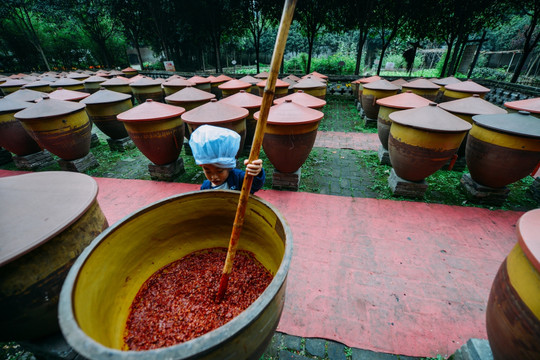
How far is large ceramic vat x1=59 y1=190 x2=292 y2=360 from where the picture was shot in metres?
0.83

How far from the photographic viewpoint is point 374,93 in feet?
21.3

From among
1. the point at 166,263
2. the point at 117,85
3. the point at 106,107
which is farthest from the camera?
the point at 117,85

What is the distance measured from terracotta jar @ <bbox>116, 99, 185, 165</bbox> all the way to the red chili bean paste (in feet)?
8.73

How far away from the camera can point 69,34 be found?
2023 cm

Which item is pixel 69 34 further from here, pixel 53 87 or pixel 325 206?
pixel 325 206

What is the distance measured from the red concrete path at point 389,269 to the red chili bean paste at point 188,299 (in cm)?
64

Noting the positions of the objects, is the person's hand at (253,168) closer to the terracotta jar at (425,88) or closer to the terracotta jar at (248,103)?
the terracotta jar at (248,103)

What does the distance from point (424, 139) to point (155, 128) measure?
422cm

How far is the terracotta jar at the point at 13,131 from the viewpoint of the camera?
14.4 feet

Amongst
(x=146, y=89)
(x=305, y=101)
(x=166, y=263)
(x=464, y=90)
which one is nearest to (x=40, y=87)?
(x=146, y=89)

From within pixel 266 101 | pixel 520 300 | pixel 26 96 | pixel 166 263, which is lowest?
pixel 166 263

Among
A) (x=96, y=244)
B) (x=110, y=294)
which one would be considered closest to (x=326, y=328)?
(x=110, y=294)

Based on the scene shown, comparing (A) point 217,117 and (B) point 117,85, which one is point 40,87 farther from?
(A) point 217,117

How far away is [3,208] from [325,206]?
10.9 ft
